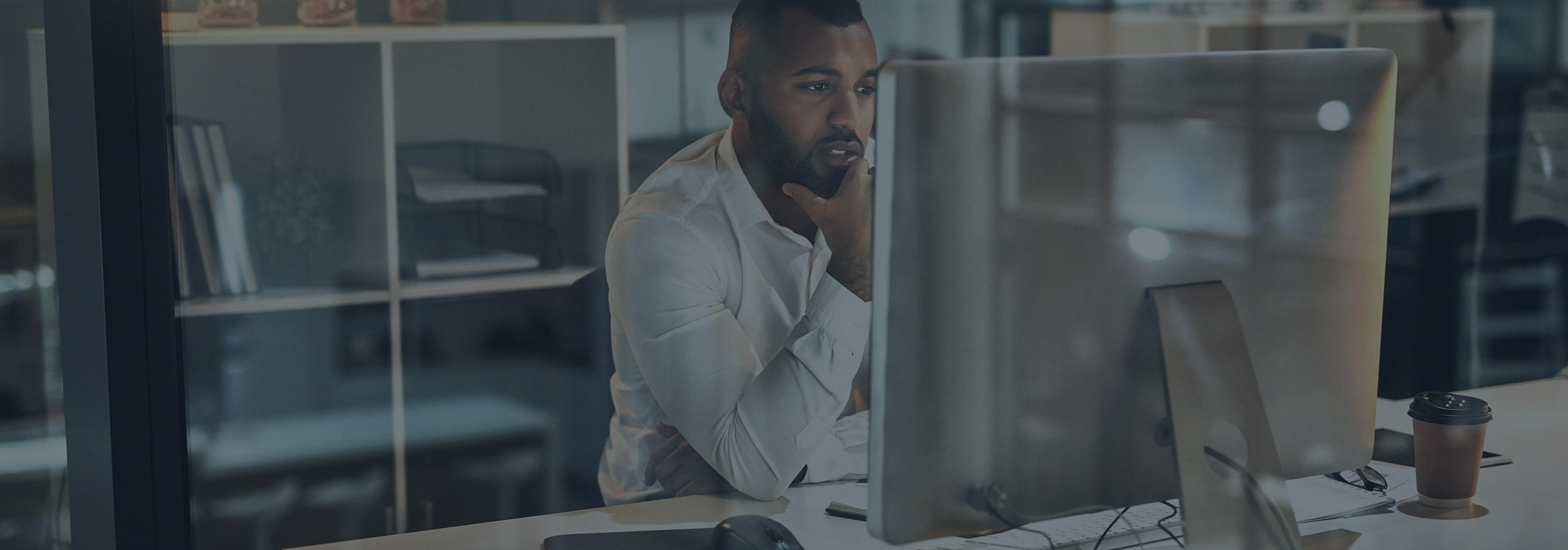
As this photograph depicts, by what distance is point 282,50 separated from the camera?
1528mm

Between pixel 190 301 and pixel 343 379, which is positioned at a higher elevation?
pixel 190 301

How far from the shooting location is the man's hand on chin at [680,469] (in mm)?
1742

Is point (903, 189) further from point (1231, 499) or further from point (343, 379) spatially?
point (343, 379)

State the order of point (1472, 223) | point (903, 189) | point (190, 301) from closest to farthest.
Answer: point (903, 189), point (190, 301), point (1472, 223)


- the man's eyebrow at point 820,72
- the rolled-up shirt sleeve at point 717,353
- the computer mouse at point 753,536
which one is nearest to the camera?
the computer mouse at point 753,536

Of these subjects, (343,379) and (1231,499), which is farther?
(343,379)

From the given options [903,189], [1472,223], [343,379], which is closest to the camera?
[903,189]

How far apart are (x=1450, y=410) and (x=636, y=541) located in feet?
2.87

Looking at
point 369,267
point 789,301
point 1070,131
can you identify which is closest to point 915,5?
point 789,301

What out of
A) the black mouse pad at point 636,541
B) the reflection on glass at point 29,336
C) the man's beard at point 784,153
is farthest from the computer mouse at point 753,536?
the reflection on glass at point 29,336

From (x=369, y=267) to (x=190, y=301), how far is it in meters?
0.23

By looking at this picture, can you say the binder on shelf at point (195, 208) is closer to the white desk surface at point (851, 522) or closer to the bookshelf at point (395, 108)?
the bookshelf at point (395, 108)

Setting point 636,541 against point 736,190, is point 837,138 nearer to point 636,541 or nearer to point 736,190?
point 736,190

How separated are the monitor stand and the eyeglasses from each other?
40cm
